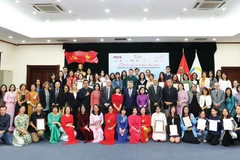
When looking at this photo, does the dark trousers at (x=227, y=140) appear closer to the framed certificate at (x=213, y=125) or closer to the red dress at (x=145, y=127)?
the framed certificate at (x=213, y=125)

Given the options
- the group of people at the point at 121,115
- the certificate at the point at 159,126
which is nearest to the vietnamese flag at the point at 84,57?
the group of people at the point at 121,115

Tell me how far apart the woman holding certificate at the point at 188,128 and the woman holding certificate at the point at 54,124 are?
10.7ft

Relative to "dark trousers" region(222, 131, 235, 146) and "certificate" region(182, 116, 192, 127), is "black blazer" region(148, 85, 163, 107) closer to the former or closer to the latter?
"certificate" region(182, 116, 192, 127)

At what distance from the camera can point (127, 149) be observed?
4566 mm

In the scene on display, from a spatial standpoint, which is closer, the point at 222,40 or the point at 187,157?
the point at 187,157

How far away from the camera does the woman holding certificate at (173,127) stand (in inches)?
204

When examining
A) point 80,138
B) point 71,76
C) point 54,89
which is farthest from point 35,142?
point 71,76

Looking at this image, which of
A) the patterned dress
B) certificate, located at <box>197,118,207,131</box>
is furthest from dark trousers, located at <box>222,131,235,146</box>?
the patterned dress

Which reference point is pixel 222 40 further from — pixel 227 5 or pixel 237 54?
pixel 227 5

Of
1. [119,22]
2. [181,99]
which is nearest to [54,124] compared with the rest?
[181,99]

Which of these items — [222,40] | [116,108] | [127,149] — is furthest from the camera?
[222,40]

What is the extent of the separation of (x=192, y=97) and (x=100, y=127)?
287cm

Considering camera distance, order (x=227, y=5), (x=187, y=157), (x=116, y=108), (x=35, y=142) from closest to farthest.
→ (x=187, y=157) < (x=35, y=142) < (x=116, y=108) < (x=227, y=5)

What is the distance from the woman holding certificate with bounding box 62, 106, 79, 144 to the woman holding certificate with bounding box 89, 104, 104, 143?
1.63 feet
